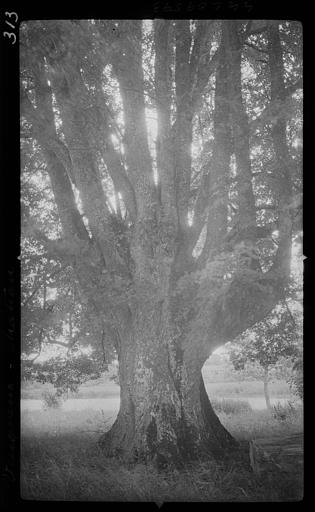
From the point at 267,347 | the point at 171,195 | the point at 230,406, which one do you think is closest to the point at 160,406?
the point at 230,406

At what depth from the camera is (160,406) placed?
4.22 metres

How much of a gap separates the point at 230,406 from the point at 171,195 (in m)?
2.62

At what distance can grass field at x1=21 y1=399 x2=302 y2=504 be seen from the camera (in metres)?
3.79

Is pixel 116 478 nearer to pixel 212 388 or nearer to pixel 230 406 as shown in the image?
pixel 212 388

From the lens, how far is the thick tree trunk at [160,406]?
4156 mm

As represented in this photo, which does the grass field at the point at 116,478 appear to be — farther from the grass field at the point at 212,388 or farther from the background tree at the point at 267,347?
the background tree at the point at 267,347

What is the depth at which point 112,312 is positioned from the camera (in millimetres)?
4500

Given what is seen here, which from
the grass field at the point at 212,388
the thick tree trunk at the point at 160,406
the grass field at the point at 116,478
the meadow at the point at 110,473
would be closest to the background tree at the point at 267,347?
the grass field at the point at 212,388

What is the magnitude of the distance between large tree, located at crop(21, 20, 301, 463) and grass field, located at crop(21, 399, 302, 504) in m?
0.22

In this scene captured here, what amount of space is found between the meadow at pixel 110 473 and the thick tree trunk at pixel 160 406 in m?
0.16

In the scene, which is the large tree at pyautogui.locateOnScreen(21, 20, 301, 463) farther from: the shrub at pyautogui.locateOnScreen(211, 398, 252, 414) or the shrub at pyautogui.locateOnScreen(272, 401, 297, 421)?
the shrub at pyautogui.locateOnScreen(272, 401, 297, 421)
